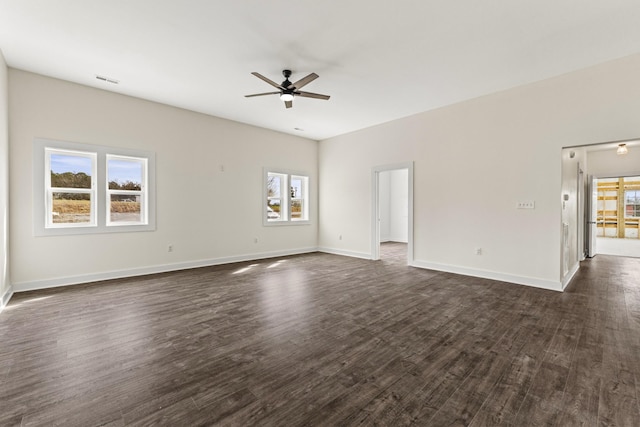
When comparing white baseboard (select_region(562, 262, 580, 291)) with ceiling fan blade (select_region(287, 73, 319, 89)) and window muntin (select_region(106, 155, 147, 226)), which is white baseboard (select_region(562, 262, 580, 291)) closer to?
ceiling fan blade (select_region(287, 73, 319, 89))

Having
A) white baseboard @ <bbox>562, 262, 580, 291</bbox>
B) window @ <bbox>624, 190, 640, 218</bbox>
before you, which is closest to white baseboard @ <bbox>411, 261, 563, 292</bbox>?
white baseboard @ <bbox>562, 262, 580, 291</bbox>

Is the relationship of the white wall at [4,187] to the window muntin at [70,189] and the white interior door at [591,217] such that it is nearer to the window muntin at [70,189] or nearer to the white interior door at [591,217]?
the window muntin at [70,189]

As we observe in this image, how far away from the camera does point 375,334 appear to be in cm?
276

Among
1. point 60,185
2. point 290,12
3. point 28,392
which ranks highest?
point 290,12

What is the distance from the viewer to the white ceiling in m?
2.74

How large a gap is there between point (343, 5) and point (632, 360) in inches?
155

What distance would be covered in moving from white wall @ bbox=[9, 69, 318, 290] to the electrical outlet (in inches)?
192

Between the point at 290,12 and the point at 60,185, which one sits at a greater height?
the point at 290,12

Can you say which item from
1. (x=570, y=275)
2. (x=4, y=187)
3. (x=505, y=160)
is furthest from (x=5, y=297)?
(x=570, y=275)

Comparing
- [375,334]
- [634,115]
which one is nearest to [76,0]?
[375,334]

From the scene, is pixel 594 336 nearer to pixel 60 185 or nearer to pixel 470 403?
pixel 470 403

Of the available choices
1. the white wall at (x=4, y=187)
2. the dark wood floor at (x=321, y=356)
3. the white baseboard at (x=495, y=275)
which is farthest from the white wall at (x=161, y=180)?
the white baseboard at (x=495, y=275)

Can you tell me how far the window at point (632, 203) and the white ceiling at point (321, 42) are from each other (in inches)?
406

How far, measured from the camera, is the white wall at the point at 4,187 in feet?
11.7
